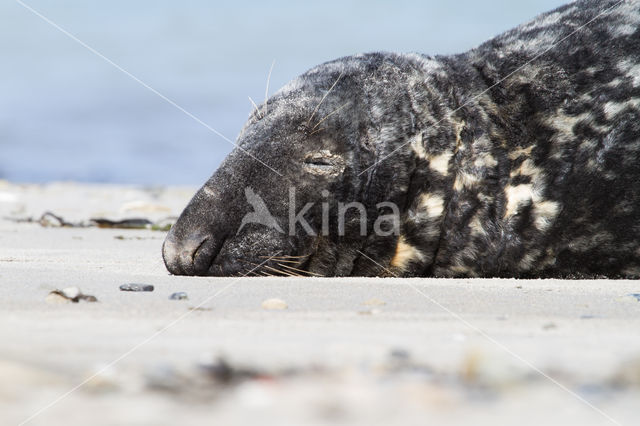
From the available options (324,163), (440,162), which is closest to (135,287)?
(324,163)

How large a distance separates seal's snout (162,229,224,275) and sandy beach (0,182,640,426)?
0.64 m

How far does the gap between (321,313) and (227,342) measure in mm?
646

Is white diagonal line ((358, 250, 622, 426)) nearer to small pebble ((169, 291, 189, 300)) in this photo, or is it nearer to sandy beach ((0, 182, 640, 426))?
sandy beach ((0, 182, 640, 426))

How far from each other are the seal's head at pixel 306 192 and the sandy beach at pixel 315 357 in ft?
2.25

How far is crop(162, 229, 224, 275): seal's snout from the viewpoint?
3873 mm

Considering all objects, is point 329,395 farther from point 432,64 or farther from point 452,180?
point 432,64

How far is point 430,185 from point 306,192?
0.70 metres

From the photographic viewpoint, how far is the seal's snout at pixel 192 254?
12.7ft

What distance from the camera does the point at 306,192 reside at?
12.9 feet

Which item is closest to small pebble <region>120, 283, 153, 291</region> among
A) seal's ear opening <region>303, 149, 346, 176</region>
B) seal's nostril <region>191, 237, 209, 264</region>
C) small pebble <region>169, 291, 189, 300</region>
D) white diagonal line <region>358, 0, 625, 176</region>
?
small pebble <region>169, 291, 189, 300</region>

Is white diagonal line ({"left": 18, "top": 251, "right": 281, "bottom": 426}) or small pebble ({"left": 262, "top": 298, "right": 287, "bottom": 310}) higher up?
small pebble ({"left": 262, "top": 298, "right": 287, "bottom": 310})

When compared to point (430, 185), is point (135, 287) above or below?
below

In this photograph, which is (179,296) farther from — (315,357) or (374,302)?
(315,357)

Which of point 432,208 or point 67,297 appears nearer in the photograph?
point 67,297
